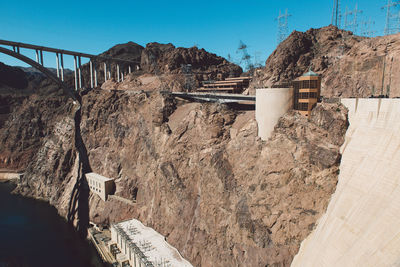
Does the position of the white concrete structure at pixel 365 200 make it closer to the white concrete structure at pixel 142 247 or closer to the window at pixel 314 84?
the window at pixel 314 84

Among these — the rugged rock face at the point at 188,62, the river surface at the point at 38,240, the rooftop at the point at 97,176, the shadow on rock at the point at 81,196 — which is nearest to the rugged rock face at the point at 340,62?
the rugged rock face at the point at 188,62

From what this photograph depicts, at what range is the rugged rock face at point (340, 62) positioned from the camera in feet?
144

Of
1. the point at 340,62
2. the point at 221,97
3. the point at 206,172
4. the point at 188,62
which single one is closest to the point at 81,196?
the point at 206,172

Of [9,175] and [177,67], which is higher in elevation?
[177,67]

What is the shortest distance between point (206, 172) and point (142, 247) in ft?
63.7

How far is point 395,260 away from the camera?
2358 centimetres

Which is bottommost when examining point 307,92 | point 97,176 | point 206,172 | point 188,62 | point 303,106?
point 97,176

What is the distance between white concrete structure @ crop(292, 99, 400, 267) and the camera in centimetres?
2600

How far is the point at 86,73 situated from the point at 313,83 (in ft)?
A: 380

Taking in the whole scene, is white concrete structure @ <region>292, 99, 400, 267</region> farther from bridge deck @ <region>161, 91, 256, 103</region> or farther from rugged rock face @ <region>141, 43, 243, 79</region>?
rugged rock face @ <region>141, 43, 243, 79</region>

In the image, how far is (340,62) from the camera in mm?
51938

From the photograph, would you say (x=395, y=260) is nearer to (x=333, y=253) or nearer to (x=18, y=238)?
(x=333, y=253)

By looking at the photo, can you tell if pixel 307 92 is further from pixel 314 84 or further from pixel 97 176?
pixel 97 176

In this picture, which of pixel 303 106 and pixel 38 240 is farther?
pixel 38 240
